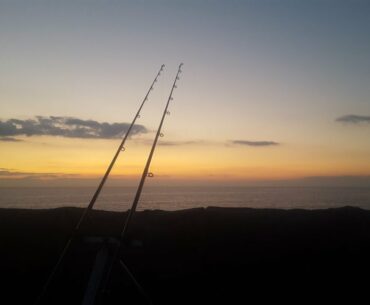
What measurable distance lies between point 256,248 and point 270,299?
156cm

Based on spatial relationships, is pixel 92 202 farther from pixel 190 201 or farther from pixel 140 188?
pixel 190 201

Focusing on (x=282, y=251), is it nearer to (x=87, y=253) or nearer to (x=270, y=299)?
(x=270, y=299)

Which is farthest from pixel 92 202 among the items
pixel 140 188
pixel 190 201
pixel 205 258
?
pixel 190 201

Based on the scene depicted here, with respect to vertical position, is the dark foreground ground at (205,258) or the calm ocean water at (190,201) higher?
the calm ocean water at (190,201)

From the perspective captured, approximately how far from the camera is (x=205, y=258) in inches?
291

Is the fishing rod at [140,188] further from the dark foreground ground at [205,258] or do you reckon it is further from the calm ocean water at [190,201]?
the calm ocean water at [190,201]

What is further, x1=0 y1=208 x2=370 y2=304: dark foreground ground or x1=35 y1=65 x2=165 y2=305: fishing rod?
x1=0 y1=208 x2=370 y2=304: dark foreground ground

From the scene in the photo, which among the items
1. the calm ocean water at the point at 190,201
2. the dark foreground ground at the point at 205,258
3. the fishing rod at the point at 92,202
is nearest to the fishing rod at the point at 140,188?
the fishing rod at the point at 92,202

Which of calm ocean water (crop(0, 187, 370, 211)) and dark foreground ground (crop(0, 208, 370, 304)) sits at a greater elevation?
calm ocean water (crop(0, 187, 370, 211))

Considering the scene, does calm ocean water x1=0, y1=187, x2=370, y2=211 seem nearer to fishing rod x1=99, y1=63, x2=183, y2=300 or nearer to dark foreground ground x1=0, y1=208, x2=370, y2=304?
dark foreground ground x1=0, y1=208, x2=370, y2=304

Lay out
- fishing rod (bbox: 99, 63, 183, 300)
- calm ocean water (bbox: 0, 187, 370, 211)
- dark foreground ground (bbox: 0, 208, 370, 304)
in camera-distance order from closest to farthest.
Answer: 1. fishing rod (bbox: 99, 63, 183, 300)
2. dark foreground ground (bbox: 0, 208, 370, 304)
3. calm ocean water (bbox: 0, 187, 370, 211)

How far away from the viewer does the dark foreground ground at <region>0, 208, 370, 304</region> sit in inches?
244

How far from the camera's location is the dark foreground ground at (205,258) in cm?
620

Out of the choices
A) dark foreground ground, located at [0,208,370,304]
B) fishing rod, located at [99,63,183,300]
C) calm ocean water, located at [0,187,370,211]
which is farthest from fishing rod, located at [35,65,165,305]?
calm ocean water, located at [0,187,370,211]
